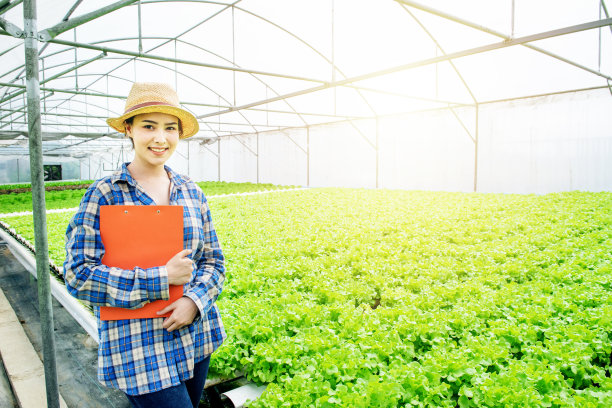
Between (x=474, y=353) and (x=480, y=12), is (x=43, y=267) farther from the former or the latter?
(x=480, y=12)

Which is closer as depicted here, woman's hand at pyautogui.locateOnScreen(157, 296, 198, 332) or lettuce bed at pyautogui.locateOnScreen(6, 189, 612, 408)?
woman's hand at pyautogui.locateOnScreen(157, 296, 198, 332)

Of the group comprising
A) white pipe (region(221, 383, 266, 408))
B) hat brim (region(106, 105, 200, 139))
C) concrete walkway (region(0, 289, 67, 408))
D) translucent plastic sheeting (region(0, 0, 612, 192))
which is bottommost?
concrete walkway (region(0, 289, 67, 408))

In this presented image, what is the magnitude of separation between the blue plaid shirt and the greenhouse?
29cm

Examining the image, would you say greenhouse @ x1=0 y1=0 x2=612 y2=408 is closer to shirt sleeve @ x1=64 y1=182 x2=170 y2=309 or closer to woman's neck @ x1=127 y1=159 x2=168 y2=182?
woman's neck @ x1=127 y1=159 x2=168 y2=182

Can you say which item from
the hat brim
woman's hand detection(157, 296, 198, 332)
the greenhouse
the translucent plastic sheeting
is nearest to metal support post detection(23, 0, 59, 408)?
the greenhouse

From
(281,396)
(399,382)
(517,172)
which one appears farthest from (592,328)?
(517,172)

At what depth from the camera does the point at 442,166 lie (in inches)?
630

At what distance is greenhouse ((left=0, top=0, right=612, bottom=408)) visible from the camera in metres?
2.82

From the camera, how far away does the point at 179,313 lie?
5.43ft

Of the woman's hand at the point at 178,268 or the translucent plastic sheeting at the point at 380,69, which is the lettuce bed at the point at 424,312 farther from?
the translucent plastic sheeting at the point at 380,69

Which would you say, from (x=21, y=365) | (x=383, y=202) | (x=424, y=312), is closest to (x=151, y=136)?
(x=424, y=312)

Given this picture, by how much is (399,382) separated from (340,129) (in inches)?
718

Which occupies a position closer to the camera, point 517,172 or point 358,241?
point 358,241

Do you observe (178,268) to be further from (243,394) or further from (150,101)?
(243,394)
